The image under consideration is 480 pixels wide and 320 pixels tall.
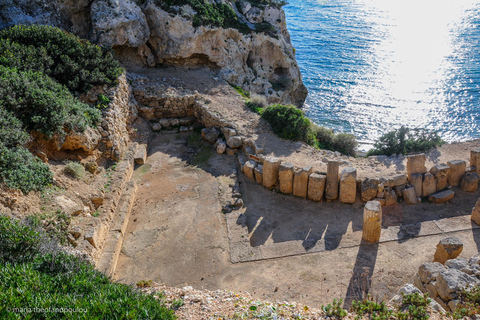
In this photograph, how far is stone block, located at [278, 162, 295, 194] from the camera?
11.9 m

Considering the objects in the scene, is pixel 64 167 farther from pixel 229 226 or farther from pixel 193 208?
pixel 229 226

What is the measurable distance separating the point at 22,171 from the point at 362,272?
9.15 m

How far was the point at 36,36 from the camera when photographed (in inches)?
528

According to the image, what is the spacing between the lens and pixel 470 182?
12000 millimetres

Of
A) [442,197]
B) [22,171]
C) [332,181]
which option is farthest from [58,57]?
[442,197]

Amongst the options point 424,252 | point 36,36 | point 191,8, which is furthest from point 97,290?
point 191,8

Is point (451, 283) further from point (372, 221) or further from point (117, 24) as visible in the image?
point (117, 24)

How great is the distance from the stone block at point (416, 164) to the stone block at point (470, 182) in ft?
4.90

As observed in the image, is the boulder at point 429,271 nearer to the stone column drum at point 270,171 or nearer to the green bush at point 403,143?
the stone column drum at point 270,171

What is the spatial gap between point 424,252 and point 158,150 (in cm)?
1045

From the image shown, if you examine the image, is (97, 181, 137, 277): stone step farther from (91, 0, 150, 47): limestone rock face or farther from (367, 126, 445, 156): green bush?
(367, 126, 445, 156): green bush

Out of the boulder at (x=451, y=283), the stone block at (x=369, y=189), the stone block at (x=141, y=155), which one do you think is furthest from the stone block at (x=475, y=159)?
the stone block at (x=141, y=155)

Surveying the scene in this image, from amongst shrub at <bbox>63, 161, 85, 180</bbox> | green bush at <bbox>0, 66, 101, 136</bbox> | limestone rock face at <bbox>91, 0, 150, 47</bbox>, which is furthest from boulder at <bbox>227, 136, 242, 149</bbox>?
limestone rock face at <bbox>91, 0, 150, 47</bbox>

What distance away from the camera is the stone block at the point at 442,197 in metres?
11.8
